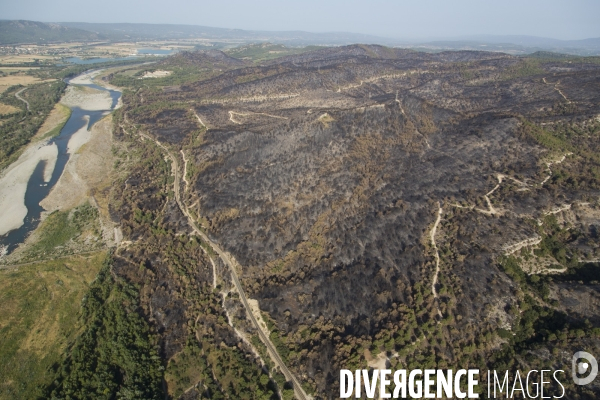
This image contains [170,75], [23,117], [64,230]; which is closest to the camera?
[64,230]

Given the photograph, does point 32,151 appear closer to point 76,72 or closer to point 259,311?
Answer: point 259,311

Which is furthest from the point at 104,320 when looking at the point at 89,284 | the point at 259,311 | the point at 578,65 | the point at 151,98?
the point at 578,65

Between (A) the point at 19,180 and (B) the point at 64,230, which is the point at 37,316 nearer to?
(B) the point at 64,230

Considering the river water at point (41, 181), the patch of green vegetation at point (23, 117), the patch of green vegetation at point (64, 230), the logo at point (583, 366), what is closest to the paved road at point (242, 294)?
the patch of green vegetation at point (64, 230)

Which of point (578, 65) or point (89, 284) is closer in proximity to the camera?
point (89, 284)

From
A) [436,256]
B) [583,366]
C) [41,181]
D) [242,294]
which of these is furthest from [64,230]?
[583,366]

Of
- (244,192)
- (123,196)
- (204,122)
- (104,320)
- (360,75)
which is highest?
(360,75)

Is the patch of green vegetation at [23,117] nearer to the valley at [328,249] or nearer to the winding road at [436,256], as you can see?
the valley at [328,249]
